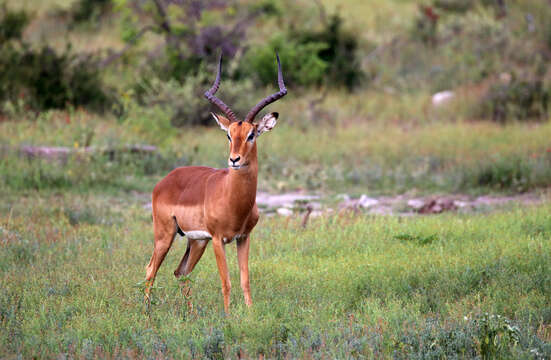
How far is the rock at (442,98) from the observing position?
20000mm

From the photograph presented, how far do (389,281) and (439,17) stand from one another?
23.6 meters

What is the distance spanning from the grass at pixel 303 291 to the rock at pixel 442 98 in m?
10.2

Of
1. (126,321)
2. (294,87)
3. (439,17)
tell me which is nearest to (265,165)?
(294,87)

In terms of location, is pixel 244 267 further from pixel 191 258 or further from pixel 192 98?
pixel 192 98

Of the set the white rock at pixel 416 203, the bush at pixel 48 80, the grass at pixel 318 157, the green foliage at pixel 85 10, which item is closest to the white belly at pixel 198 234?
the white rock at pixel 416 203

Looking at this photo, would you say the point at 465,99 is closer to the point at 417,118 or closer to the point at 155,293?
the point at 417,118

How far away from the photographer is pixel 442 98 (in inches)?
800

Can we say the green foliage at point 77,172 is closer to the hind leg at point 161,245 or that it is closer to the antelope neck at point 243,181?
the hind leg at point 161,245

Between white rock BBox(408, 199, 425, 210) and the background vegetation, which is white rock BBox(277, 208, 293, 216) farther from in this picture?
white rock BBox(408, 199, 425, 210)

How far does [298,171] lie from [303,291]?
24.6ft

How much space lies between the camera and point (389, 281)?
280 inches

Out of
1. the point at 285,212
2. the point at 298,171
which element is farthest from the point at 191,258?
the point at 298,171

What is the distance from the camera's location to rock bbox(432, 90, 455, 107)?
2000cm

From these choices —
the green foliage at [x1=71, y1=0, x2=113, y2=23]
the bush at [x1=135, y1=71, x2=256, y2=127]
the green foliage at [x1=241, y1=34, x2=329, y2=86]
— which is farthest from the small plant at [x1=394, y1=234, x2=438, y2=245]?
the green foliage at [x1=71, y1=0, x2=113, y2=23]
